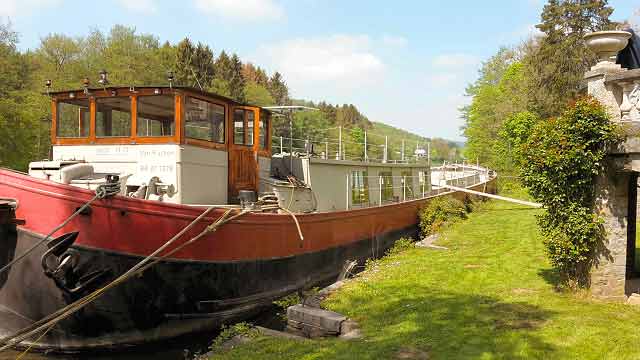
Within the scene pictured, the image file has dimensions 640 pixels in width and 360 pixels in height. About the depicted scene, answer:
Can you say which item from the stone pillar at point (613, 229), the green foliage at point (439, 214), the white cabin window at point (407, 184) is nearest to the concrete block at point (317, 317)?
the stone pillar at point (613, 229)

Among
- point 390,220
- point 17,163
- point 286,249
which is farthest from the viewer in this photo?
point 17,163

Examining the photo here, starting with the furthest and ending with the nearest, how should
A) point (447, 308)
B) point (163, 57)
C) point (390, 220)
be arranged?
1. point (163, 57)
2. point (390, 220)
3. point (447, 308)

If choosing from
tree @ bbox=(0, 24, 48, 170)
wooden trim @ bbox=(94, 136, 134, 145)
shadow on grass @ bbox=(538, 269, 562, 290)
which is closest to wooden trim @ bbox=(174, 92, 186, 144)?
wooden trim @ bbox=(94, 136, 134, 145)

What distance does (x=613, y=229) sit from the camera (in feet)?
21.7

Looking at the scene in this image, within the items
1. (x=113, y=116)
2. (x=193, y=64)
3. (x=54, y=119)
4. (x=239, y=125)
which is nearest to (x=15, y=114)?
(x=54, y=119)

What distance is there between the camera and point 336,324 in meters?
6.40

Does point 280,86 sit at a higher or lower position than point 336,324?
higher

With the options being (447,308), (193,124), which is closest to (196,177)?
(193,124)

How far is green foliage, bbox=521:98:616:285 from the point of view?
21.3 feet

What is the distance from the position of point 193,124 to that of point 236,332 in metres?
3.93

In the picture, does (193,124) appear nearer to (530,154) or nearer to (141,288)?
(141,288)

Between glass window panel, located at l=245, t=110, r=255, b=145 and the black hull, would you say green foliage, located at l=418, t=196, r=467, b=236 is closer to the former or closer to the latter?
glass window panel, located at l=245, t=110, r=255, b=145

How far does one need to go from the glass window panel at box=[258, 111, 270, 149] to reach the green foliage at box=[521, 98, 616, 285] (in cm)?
583

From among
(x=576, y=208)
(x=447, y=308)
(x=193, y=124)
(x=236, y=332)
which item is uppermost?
(x=193, y=124)
